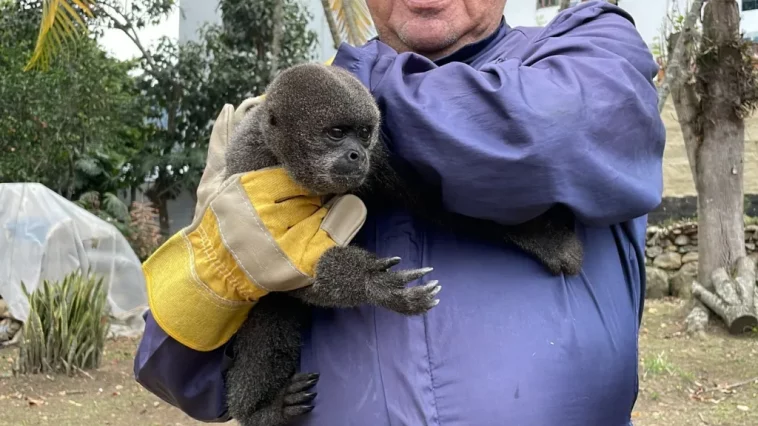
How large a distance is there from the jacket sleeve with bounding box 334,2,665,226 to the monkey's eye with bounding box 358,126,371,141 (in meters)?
0.10

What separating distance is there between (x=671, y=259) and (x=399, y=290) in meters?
11.0

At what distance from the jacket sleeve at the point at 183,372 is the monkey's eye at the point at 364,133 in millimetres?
704

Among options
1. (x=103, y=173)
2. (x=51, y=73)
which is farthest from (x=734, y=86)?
(x=103, y=173)

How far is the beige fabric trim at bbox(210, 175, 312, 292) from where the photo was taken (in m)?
1.88

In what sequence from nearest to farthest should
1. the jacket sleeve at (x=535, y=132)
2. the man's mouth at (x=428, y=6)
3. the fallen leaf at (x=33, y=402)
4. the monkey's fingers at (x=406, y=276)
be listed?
the jacket sleeve at (x=535, y=132), the monkey's fingers at (x=406, y=276), the man's mouth at (x=428, y=6), the fallen leaf at (x=33, y=402)

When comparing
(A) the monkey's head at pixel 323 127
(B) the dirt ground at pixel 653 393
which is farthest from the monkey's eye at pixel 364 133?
(B) the dirt ground at pixel 653 393

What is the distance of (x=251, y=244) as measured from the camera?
1883 mm

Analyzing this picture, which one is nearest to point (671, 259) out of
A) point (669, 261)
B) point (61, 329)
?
A: point (669, 261)

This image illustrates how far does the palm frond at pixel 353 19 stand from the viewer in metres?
6.12

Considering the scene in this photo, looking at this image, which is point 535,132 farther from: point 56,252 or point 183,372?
point 56,252

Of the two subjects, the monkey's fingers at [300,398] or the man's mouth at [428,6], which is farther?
the man's mouth at [428,6]

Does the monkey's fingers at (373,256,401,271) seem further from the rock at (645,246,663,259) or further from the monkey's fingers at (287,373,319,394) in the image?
the rock at (645,246,663,259)

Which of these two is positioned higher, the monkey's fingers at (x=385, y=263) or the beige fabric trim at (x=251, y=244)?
the beige fabric trim at (x=251, y=244)

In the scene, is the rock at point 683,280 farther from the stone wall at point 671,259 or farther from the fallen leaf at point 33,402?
the fallen leaf at point 33,402
